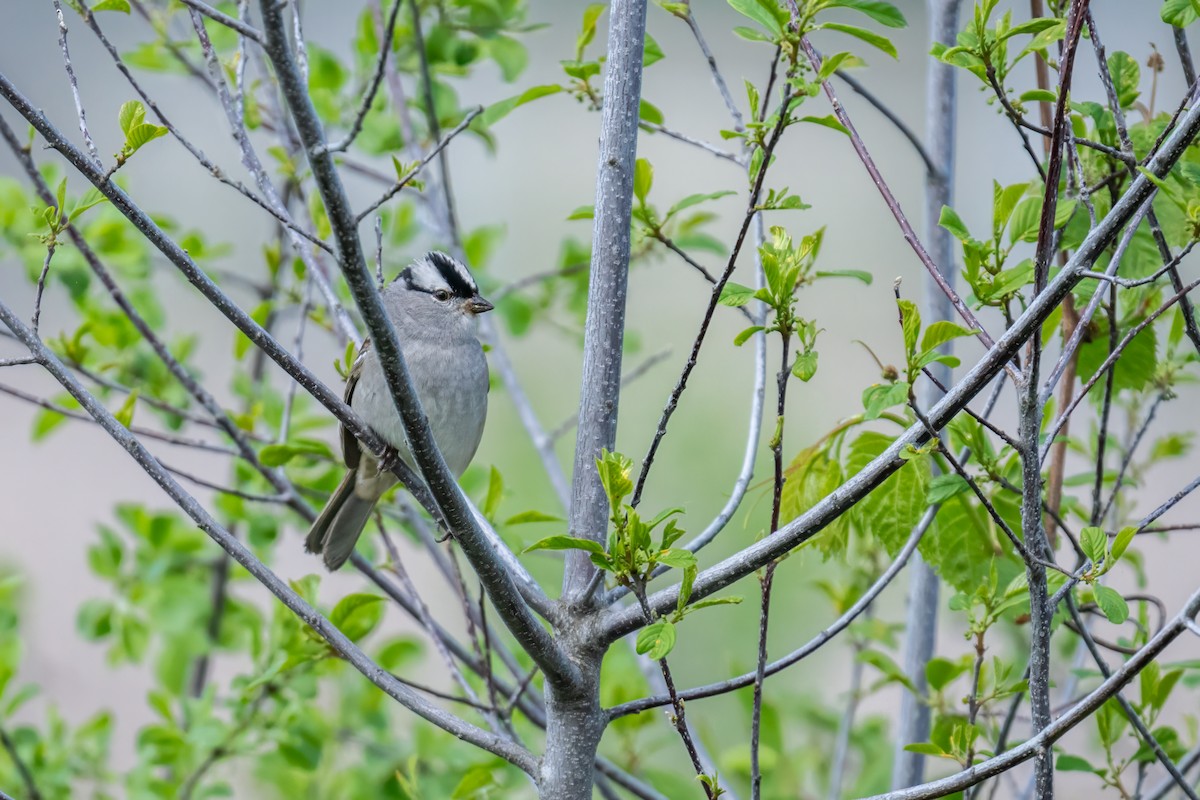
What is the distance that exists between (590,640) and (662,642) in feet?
1.25

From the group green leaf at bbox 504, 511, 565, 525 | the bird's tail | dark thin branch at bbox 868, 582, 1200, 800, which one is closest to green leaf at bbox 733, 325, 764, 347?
green leaf at bbox 504, 511, 565, 525

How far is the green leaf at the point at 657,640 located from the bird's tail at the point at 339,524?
1412 mm

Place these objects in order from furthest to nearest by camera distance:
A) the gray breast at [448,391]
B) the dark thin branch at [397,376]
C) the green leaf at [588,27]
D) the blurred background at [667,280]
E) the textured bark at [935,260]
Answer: the blurred background at [667,280] → the gray breast at [448,391] → the green leaf at [588,27] → the textured bark at [935,260] → the dark thin branch at [397,376]

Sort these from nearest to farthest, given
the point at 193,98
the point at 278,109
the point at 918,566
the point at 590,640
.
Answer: the point at 590,640 → the point at 918,566 → the point at 278,109 → the point at 193,98

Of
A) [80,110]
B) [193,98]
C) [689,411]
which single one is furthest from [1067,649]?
[193,98]

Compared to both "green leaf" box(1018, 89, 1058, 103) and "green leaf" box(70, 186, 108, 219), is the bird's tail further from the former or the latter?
"green leaf" box(1018, 89, 1058, 103)

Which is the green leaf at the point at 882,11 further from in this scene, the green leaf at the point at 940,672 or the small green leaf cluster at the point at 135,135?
the green leaf at the point at 940,672

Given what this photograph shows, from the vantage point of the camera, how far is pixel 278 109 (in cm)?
302

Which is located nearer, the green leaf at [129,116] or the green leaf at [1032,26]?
the green leaf at [1032,26]

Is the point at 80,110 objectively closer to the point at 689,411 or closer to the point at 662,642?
the point at 662,642

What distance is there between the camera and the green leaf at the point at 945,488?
1715 mm

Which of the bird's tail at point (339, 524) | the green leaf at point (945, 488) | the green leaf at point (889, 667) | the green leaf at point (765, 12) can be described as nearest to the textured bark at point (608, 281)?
the green leaf at point (765, 12)

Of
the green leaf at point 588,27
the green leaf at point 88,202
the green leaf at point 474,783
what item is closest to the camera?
the green leaf at point 88,202

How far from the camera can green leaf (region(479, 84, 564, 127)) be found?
7.16ft
